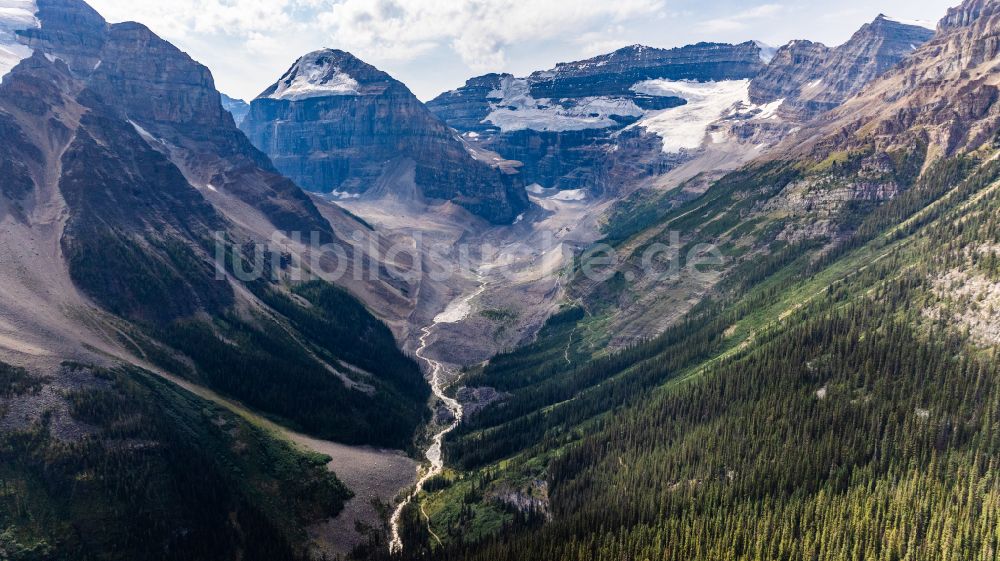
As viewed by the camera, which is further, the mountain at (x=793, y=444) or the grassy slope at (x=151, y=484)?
the mountain at (x=793, y=444)

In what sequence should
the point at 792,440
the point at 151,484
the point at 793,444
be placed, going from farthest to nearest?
the point at 792,440, the point at 793,444, the point at 151,484

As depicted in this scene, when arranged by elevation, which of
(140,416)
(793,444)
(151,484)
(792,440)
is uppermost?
(140,416)

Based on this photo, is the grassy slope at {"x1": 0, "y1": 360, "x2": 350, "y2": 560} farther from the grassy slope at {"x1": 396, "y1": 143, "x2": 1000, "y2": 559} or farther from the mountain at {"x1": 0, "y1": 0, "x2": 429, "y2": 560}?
the grassy slope at {"x1": 396, "y1": 143, "x2": 1000, "y2": 559}

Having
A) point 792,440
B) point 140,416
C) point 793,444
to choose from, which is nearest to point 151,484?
point 140,416

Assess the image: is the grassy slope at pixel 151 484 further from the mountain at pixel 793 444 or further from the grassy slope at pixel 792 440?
the grassy slope at pixel 792 440

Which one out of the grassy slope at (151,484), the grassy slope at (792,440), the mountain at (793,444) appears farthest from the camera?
the grassy slope at (792,440)

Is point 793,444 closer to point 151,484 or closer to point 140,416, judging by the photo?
point 151,484

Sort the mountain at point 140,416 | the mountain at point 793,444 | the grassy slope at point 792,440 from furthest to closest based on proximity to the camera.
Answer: the mountain at point 140,416 → the grassy slope at point 792,440 → the mountain at point 793,444

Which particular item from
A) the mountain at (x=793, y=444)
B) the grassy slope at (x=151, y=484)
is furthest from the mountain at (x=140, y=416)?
the mountain at (x=793, y=444)

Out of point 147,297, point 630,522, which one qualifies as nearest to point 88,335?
point 147,297

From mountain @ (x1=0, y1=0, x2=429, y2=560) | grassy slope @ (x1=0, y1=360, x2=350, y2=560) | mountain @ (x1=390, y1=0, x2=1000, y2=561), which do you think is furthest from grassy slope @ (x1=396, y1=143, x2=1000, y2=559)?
mountain @ (x1=0, y1=0, x2=429, y2=560)

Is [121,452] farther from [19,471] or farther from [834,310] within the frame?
[834,310]
